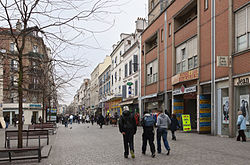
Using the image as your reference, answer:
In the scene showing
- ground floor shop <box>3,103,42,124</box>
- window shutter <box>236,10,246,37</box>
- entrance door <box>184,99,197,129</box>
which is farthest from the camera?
ground floor shop <box>3,103,42,124</box>

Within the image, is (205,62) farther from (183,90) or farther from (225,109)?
(225,109)

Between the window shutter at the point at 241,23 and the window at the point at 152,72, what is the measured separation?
1391 centimetres

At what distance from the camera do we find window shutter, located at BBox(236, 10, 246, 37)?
1483cm

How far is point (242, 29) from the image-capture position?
14984mm

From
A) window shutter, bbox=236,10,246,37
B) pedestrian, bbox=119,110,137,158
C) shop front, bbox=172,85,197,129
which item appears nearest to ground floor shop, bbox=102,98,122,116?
shop front, bbox=172,85,197,129

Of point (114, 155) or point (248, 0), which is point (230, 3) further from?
point (114, 155)

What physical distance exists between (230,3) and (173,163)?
1053cm

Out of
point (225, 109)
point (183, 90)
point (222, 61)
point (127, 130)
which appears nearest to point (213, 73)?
point (222, 61)

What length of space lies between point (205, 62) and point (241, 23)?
13.2ft

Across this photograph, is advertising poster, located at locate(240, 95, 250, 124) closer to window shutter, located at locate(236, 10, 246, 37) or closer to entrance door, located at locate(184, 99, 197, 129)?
window shutter, located at locate(236, 10, 246, 37)

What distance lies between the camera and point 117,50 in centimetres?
4956

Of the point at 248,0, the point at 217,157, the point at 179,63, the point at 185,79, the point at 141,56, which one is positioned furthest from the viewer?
the point at 141,56

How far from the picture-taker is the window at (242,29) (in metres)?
14.6

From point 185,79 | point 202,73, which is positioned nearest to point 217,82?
point 202,73
